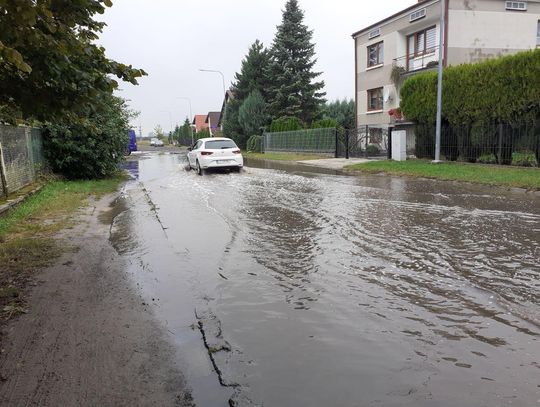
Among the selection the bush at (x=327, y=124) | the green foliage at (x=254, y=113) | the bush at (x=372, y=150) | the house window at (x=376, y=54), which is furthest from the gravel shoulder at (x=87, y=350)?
the green foliage at (x=254, y=113)

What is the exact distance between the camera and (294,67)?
4431cm

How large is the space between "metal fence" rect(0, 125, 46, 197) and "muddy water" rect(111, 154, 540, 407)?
3.84 m

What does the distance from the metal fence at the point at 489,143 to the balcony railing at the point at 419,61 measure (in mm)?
8646

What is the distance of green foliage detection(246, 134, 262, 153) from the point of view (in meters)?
45.4

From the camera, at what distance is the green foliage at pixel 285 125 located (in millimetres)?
40047

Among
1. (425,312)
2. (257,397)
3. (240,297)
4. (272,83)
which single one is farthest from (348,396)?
(272,83)

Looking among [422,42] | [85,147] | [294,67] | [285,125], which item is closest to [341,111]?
[294,67]

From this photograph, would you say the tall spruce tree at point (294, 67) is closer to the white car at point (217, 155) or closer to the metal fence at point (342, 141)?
the metal fence at point (342, 141)

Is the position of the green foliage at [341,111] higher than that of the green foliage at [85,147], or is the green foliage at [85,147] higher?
the green foliage at [341,111]

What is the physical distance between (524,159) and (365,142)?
1099 cm

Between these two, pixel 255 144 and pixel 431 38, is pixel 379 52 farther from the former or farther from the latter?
pixel 255 144

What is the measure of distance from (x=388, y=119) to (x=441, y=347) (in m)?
30.2

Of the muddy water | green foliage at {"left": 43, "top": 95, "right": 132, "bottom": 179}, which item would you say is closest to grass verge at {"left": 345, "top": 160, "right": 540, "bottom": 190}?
the muddy water

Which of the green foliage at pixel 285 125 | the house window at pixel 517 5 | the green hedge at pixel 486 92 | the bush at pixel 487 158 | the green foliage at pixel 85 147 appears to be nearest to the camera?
the green foliage at pixel 85 147
